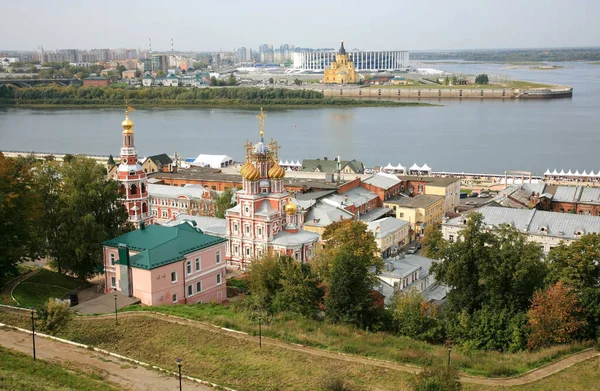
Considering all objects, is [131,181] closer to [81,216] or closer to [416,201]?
[81,216]

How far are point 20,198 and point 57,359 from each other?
17.2 ft

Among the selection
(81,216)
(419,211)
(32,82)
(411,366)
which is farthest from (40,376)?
(32,82)

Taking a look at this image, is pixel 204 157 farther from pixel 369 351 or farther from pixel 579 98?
pixel 579 98

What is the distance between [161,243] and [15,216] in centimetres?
288

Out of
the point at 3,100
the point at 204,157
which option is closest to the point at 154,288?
the point at 204,157

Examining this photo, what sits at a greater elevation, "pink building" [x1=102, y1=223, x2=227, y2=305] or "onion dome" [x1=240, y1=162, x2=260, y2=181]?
"onion dome" [x1=240, y1=162, x2=260, y2=181]

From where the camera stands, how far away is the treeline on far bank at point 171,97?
66.8 m

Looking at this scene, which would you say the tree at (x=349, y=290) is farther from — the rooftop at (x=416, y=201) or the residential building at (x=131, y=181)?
the rooftop at (x=416, y=201)

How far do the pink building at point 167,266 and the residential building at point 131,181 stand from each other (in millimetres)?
3138

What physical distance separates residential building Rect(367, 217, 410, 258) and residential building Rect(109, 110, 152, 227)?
20.3 ft

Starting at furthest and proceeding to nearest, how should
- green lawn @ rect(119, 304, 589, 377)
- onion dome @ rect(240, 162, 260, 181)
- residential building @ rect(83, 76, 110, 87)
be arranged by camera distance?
residential building @ rect(83, 76, 110, 87) < onion dome @ rect(240, 162, 260, 181) < green lawn @ rect(119, 304, 589, 377)

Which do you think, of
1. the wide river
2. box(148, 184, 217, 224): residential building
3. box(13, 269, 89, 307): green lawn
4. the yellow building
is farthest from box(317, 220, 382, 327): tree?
the yellow building

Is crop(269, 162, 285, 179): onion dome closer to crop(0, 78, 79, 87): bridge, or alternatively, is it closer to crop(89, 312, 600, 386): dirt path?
crop(89, 312, 600, 386): dirt path

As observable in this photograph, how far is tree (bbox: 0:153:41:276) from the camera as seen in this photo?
12327 mm
